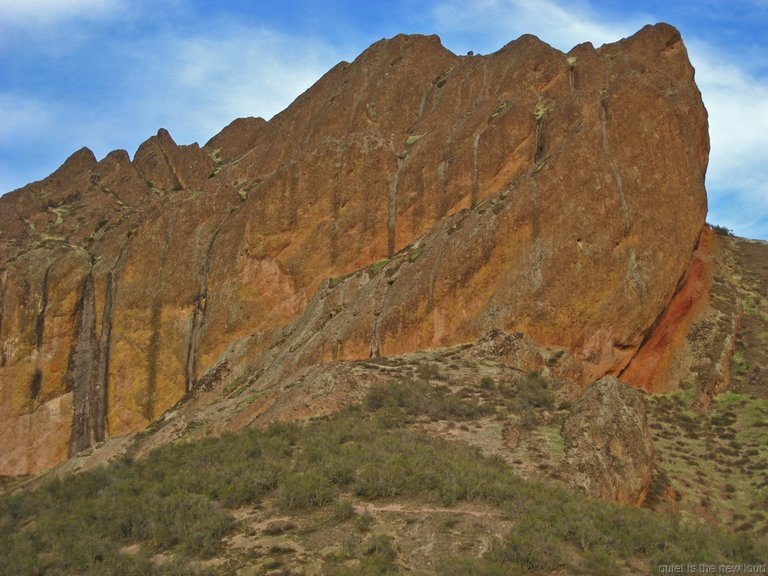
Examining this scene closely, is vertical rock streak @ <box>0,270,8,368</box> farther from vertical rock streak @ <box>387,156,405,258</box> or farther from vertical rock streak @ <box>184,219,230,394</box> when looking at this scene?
vertical rock streak @ <box>387,156,405,258</box>

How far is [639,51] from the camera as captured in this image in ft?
155

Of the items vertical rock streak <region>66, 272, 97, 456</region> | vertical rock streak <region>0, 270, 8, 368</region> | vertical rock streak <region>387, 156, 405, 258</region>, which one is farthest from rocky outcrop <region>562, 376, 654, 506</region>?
vertical rock streak <region>0, 270, 8, 368</region>

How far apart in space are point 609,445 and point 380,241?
25080mm

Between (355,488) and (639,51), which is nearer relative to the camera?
(355,488)

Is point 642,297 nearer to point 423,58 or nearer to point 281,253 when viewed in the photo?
point 281,253

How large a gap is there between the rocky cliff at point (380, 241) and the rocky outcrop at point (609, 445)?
7.57 metres

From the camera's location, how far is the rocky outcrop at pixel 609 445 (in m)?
22.0

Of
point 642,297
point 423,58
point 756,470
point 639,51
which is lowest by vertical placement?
point 756,470

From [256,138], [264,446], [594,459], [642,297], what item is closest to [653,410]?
[642,297]

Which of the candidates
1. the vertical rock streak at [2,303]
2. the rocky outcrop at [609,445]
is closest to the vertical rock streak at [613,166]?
the rocky outcrop at [609,445]

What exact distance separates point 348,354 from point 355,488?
54.5 ft

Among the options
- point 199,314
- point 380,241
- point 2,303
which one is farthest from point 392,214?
point 2,303

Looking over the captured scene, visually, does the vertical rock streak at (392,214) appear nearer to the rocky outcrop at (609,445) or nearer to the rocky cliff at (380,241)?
the rocky cliff at (380,241)

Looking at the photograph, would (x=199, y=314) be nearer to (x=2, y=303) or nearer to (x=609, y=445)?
(x=2, y=303)
